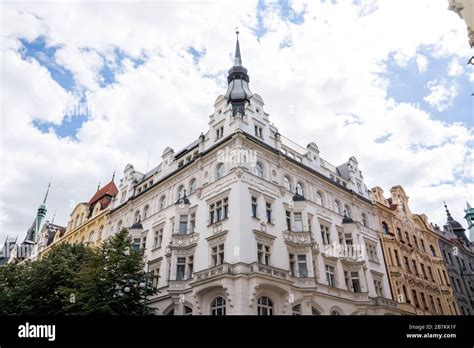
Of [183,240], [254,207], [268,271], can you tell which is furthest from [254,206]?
[183,240]

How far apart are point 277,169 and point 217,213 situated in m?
7.04

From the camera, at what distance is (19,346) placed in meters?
11.5

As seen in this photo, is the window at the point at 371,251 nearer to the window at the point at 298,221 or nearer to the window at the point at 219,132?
the window at the point at 298,221

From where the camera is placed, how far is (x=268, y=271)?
24.8 m

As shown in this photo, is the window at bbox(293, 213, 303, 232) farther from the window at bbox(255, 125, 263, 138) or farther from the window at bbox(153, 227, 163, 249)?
the window at bbox(153, 227, 163, 249)

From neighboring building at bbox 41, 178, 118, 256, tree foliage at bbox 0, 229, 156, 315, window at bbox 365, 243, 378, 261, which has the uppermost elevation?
neighboring building at bbox 41, 178, 118, 256

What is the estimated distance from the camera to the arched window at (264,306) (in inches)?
958

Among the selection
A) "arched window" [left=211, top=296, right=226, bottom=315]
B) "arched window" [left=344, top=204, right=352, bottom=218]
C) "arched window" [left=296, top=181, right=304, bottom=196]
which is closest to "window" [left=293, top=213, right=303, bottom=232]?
"arched window" [left=296, top=181, right=304, bottom=196]

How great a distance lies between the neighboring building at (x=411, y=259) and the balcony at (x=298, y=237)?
13148mm

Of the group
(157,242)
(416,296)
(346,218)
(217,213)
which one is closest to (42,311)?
(157,242)

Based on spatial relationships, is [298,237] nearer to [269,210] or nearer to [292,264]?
[292,264]

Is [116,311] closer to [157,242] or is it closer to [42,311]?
[42,311]

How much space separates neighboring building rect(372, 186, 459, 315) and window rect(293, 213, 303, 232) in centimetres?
1301

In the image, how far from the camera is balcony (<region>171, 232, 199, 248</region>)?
2879 cm
